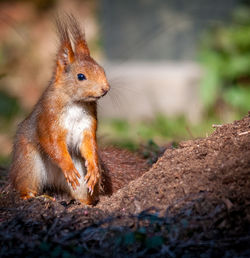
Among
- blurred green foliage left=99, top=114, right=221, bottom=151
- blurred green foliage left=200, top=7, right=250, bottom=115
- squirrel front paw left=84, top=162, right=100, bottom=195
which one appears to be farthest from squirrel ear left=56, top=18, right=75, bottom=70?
blurred green foliage left=200, top=7, right=250, bottom=115

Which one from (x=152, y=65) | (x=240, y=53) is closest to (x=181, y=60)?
(x=152, y=65)

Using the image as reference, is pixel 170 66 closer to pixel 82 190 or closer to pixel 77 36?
pixel 77 36

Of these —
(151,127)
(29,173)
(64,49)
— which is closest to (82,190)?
(29,173)

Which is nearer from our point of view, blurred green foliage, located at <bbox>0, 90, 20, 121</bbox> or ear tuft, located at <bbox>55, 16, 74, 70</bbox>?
ear tuft, located at <bbox>55, 16, 74, 70</bbox>

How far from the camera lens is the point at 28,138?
382 cm

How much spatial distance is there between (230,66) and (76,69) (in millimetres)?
4781

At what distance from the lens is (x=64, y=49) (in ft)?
12.2

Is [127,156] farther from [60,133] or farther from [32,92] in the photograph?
[32,92]

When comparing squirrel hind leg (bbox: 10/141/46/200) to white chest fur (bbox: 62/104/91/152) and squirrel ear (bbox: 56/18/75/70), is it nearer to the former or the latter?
white chest fur (bbox: 62/104/91/152)

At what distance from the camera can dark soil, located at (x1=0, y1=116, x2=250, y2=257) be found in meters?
2.40

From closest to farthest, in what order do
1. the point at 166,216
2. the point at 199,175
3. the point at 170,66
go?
the point at 166,216, the point at 199,175, the point at 170,66

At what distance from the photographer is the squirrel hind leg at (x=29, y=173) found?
3.74 m

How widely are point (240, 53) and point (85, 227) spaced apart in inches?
237

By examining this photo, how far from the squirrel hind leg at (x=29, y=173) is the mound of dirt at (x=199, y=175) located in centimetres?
73
